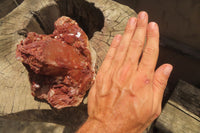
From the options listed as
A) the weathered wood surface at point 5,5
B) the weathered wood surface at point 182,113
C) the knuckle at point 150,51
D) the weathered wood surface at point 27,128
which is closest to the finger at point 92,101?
the knuckle at point 150,51

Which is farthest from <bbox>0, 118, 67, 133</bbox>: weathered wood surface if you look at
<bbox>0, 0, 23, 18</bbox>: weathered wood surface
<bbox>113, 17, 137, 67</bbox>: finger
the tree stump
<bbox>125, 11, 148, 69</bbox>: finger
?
<bbox>0, 0, 23, 18</bbox>: weathered wood surface

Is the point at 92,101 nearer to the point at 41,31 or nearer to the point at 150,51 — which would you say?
the point at 150,51

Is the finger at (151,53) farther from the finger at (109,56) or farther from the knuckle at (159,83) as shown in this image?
the finger at (109,56)

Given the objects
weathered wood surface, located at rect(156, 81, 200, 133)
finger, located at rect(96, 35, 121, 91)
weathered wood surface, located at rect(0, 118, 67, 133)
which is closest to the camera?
finger, located at rect(96, 35, 121, 91)

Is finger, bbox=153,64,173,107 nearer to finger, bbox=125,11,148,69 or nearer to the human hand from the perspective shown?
the human hand

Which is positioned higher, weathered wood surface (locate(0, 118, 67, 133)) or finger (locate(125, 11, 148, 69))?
finger (locate(125, 11, 148, 69))
